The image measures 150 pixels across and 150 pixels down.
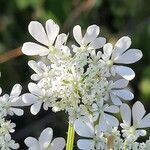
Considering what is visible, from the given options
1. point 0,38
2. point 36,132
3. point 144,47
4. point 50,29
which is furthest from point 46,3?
point 50,29

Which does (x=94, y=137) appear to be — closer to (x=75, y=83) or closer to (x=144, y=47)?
(x=75, y=83)

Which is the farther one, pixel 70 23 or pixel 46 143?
pixel 70 23

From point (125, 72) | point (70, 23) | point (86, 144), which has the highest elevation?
point (70, 23)

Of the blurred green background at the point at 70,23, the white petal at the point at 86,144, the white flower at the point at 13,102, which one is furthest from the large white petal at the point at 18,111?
the blurred green background at the point at 70,23

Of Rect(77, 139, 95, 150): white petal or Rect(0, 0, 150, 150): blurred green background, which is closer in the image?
Rect(77, 139, 95, 150): white petal

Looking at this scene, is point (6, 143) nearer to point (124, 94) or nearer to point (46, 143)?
point (46, 143)

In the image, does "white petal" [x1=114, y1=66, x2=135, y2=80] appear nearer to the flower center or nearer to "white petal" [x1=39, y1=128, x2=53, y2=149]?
the flower center

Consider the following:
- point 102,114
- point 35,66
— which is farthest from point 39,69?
point 102,114

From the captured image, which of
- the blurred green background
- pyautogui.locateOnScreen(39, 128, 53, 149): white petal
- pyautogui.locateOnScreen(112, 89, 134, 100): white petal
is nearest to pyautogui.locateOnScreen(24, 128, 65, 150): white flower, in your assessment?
pyautogui.locateOnScreen(39, 128, 53, 149): white petal
